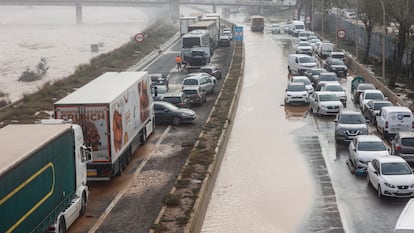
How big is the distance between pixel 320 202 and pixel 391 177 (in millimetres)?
2474

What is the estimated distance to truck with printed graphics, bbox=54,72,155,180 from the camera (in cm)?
2384

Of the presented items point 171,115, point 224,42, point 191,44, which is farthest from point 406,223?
point 224,42

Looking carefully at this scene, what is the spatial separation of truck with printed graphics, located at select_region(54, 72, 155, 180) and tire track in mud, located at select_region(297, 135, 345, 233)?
7.28m

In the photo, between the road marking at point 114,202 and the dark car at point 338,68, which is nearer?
the road marking at point 114,202

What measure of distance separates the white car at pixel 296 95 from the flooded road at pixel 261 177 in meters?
0.88

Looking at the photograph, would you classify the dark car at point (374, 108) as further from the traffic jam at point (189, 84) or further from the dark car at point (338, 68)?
the dark car at point (338, 68)

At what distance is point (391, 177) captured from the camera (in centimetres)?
2284

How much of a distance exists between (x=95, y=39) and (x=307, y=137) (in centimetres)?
10386

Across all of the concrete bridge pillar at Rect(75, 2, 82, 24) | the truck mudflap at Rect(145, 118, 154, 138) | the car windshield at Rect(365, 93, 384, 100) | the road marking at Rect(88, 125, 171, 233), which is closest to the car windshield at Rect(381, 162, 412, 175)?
the road marking at Rect(88, 125, 171, 233)

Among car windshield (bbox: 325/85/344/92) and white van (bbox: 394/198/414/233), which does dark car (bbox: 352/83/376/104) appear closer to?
car windshield (bbox: 325/85/344/92)

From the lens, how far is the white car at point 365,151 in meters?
26.1

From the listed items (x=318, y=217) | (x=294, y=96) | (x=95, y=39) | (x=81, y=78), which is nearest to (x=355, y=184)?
(x=318, y=217)

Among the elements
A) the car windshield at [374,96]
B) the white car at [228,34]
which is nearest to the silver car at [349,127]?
the car windshield at [374,96]

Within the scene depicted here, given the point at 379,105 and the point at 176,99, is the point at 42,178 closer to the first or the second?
the point at 379,105
